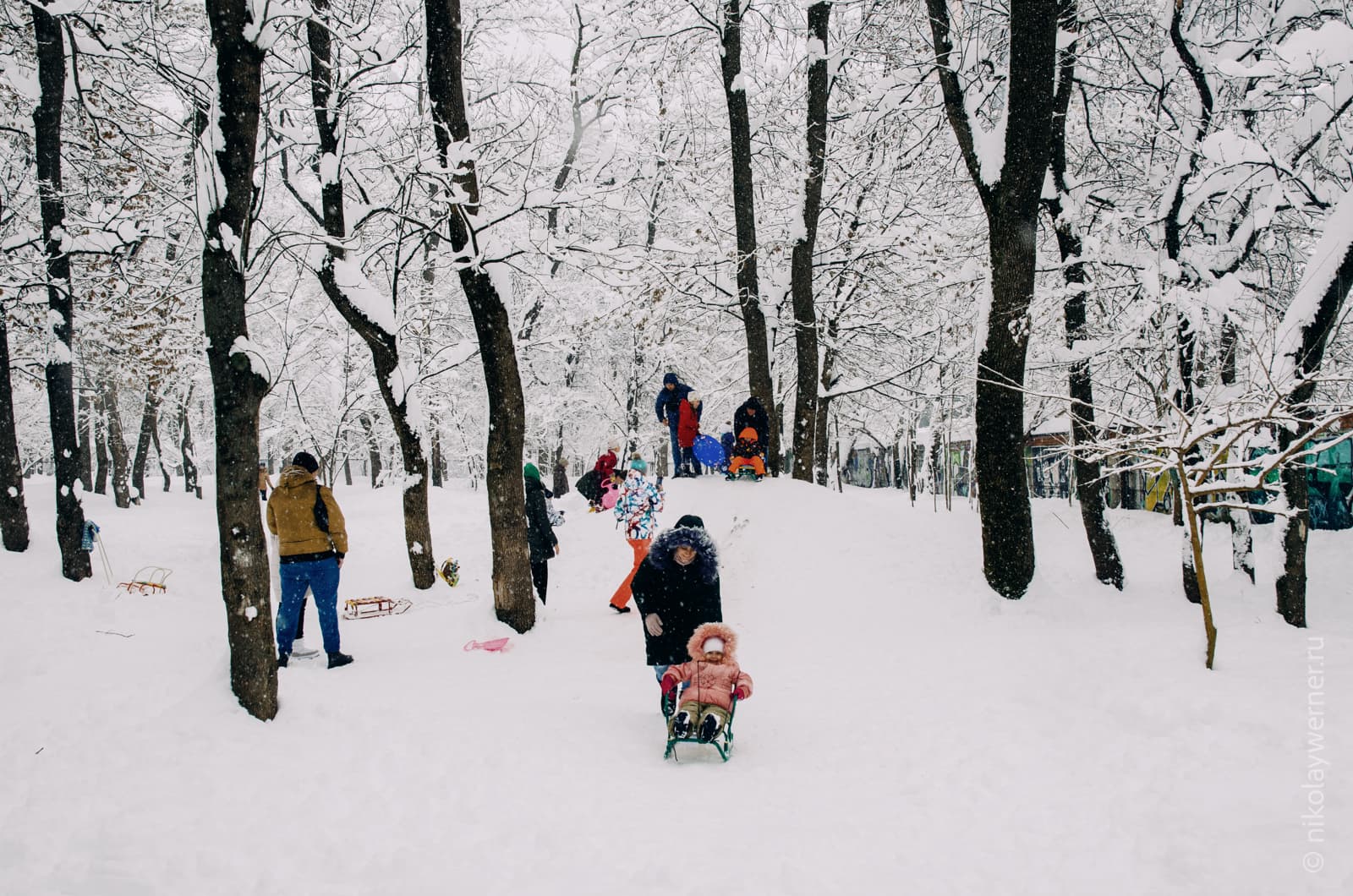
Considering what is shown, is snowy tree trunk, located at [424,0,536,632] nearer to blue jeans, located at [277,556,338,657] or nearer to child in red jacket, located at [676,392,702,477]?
blue jeans, located at [277,556,338,657]

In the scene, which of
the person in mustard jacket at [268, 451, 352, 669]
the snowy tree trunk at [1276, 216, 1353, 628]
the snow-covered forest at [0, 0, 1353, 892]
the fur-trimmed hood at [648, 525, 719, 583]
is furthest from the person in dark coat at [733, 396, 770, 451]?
the person in mustard jacket at [268, 451, 352, 669]

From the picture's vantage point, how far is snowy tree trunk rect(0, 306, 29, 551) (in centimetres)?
1042

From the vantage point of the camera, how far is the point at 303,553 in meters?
6.31

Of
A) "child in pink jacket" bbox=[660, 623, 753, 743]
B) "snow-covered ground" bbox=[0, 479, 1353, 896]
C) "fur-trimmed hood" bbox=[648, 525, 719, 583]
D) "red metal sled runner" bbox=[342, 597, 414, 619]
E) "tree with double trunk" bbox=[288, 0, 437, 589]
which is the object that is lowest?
"red metal sled runner" bbox=[342, 597, 414, 619]

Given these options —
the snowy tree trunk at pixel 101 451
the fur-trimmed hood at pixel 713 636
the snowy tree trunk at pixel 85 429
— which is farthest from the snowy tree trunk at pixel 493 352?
the snowy tree trunk at pixel 101 451

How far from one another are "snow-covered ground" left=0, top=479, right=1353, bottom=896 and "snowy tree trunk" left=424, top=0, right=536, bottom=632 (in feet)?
1.75

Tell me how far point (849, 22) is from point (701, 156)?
355cm

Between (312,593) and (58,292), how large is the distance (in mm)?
7323

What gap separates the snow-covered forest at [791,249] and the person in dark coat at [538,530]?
1.84ft

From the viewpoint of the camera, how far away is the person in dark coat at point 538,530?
9.19m

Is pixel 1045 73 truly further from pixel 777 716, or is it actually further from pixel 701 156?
pixel 701 156

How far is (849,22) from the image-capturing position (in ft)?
44.2

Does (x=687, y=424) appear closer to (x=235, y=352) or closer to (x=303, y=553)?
(x=303, y=553)

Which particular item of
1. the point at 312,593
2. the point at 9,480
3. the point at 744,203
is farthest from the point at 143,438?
the point at 312,593
